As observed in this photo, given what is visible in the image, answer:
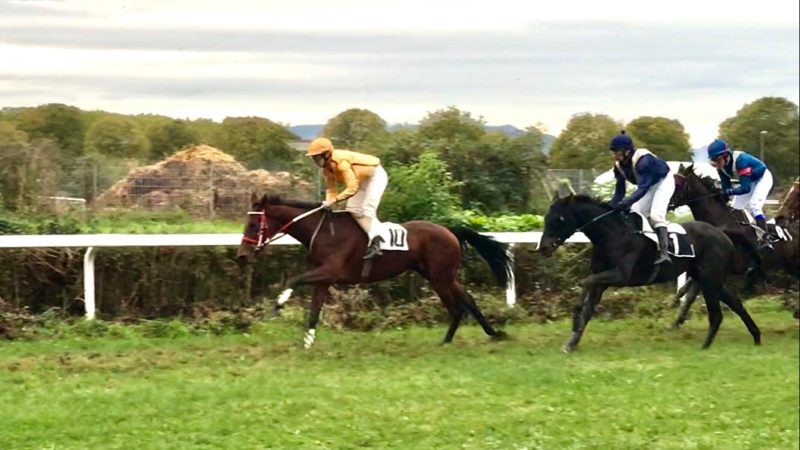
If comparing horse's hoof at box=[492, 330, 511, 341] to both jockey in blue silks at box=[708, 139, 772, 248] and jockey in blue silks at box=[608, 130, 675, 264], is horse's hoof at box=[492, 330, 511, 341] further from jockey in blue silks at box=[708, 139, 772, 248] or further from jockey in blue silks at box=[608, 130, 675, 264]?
jockey in blue silks at box=[708, 139, 772, 248]

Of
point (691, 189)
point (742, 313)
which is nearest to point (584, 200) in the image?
point (691, 189)

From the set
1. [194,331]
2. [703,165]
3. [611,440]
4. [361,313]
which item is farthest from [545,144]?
[611,440]

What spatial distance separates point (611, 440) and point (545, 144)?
20.9ft

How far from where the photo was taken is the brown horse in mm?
8688

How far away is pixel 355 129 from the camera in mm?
9453

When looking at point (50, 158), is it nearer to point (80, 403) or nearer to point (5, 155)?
point (5, 155)

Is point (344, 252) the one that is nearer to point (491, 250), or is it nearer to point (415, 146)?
point (491, 250)

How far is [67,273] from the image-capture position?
25.2 ft

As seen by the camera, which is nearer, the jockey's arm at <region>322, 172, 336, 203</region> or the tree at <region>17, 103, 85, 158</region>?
the tree at <region>17, 103, 85, 158</region>

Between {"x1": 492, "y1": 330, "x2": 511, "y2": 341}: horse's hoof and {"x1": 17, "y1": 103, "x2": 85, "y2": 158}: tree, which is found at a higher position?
{"x1": 17, "y1": 103, "x2": 85, "y2": 158}: tree

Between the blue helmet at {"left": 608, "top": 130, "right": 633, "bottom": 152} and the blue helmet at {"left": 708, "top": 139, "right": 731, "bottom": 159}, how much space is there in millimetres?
1194

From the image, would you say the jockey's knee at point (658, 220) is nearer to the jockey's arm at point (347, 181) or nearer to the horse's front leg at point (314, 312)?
the jockey's arm at point (347, 181)

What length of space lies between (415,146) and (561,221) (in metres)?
2.76

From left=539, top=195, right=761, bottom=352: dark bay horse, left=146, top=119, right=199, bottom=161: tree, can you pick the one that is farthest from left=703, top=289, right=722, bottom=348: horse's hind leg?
left=146, top=119, right=199, bottom=161: tree
